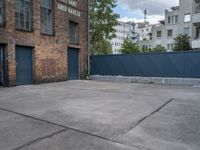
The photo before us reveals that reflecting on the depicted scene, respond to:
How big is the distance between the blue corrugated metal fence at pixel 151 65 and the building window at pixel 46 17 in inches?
186

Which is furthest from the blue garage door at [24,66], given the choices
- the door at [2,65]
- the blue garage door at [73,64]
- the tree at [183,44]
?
the tree at [183,44]

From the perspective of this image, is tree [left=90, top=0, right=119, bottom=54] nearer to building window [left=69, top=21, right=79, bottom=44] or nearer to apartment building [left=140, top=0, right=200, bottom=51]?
building window [left=69, top=21, right=79, bottom=44]

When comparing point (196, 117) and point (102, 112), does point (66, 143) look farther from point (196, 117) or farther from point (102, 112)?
point (196, 117)

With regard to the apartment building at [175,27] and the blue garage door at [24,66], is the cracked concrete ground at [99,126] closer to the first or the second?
the blue garage door at [24,66]

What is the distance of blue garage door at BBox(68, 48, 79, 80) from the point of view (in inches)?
624

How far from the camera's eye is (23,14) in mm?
12273

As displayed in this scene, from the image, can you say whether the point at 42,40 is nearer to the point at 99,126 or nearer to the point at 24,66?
the point at 24,66

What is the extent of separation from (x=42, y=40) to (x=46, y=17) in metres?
1.56

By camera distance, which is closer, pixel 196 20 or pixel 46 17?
pixel 46 17

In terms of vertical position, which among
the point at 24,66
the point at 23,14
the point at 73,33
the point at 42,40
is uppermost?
the point at 23,14

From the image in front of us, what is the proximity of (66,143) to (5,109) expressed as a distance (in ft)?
11.0

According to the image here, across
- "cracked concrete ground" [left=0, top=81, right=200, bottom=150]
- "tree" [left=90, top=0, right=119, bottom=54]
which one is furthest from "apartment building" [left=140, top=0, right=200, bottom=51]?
"cracked concrete ground" [left=0, top=81, right=200, bottom=150]

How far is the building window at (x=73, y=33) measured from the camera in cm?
1590

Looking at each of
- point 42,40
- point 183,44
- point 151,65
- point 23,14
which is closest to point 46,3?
point 23,14
